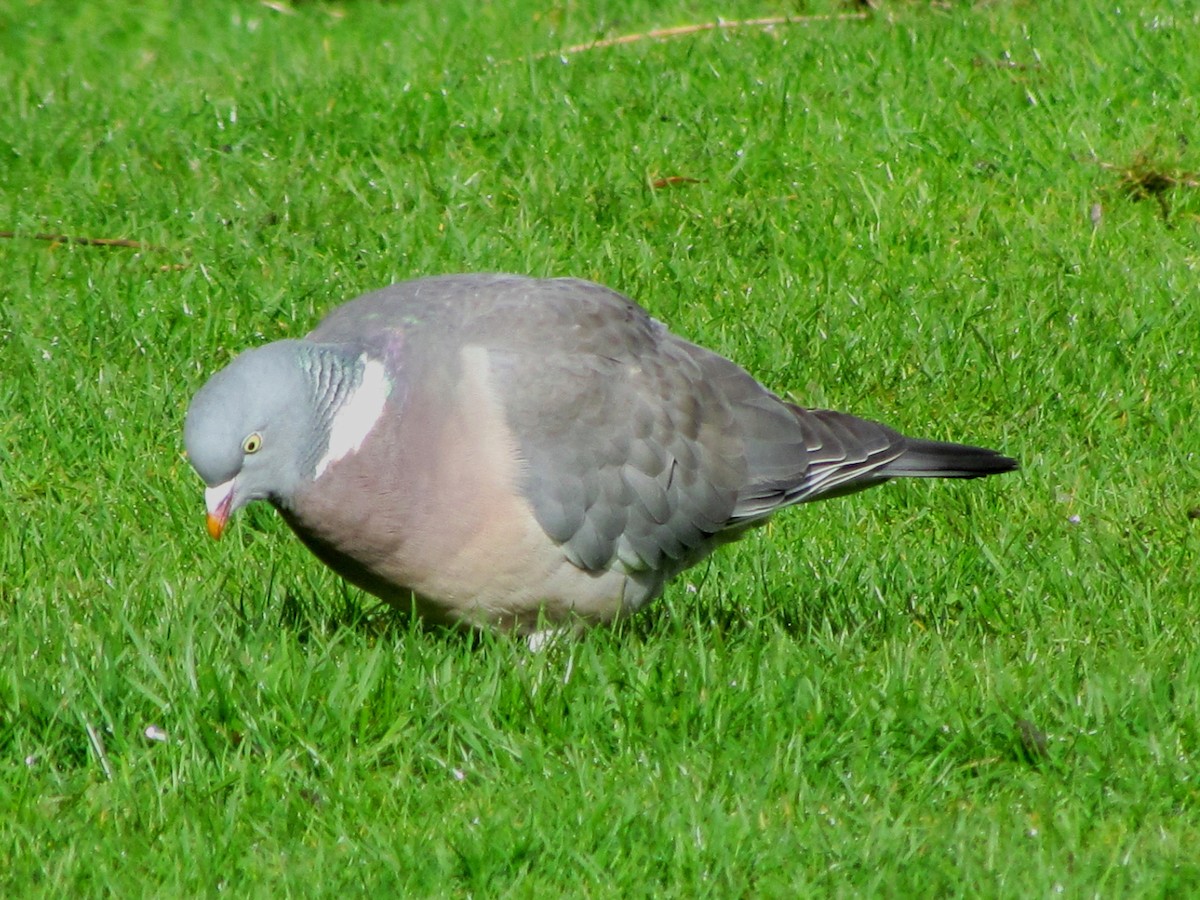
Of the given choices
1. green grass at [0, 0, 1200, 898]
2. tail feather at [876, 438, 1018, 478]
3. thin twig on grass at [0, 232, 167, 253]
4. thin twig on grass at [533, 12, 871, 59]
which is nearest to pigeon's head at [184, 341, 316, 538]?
green grass at [0, 0, 1200, 898]

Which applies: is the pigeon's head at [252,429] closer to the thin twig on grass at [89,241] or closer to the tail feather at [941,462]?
the tail feather at [941,462]

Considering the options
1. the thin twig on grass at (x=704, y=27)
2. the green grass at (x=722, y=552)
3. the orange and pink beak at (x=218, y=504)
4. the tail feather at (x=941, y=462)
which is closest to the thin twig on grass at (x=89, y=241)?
the green grass at (x=722, y=552)

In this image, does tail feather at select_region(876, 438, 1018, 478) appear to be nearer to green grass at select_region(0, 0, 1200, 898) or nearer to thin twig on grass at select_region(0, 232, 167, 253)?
green grass at select_region(0, 0, 1200, 898)

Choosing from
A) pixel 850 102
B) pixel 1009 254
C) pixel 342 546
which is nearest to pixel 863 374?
pixel 1009 254

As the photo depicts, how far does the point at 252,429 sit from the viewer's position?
3926 mm

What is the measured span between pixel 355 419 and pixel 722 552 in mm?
1511

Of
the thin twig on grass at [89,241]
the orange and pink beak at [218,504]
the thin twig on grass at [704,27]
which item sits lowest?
the thin twig on grass at [89,241]

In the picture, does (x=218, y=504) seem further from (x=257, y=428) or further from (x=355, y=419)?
(x=355, y=419)

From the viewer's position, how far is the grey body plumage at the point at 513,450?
4.06 metres

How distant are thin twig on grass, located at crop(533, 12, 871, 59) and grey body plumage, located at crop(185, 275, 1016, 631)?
12.3 feet

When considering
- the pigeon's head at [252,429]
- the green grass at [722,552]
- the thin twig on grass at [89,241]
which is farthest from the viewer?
the thin twig on grass at [89,241]

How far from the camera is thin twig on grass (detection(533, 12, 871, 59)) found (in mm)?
8327

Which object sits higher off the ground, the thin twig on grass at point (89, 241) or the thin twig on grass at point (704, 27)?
the thin twig on grass at point (704, 27)

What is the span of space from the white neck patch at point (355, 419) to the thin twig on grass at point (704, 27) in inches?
175
